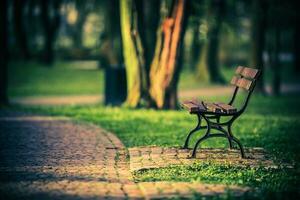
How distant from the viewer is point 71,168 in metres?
8.11

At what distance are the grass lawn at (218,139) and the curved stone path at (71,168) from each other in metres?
0.42

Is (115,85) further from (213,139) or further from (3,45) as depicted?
(213,139)

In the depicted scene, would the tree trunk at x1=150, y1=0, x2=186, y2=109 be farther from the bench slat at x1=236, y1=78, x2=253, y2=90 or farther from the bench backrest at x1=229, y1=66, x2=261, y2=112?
the bench slat at x1=236, y1=78, x2=253, y2=90

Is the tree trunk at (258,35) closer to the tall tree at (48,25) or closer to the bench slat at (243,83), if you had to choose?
the bench slat at (243,83)

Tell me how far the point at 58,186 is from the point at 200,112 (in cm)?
248

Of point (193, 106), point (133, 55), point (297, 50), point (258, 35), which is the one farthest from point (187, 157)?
point (297, 50)

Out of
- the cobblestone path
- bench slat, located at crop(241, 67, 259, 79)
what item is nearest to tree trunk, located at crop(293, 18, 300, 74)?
bench slat, located at crop(241, 67, 259, 79)

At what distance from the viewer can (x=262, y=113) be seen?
1714 cm

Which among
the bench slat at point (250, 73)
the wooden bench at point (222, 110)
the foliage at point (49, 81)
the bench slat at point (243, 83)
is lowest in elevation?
the foliage at point (49, 81)

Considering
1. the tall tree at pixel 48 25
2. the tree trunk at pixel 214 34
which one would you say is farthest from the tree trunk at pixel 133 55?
the tall tree at pixel 48 25

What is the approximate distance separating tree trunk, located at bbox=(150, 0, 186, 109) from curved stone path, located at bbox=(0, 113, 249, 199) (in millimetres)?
4239

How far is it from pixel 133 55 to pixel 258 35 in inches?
362

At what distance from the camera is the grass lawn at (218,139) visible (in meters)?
7.46

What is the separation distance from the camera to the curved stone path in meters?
6.65
